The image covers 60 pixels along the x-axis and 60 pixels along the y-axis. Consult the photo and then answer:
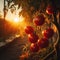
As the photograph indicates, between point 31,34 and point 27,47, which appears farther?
point 27,47

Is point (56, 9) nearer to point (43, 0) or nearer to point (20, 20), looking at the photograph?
point (43, 0)

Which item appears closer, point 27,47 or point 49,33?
point 49,33

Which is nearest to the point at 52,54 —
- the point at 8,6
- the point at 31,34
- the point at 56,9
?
the point at 31,34

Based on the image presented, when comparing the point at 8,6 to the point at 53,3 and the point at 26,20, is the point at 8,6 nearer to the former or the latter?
the point at 26,20

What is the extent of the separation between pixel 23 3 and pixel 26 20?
27cm

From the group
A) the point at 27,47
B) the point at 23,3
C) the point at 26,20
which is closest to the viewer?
the point at 23,3

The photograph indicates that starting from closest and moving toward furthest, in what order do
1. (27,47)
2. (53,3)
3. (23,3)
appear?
1. (53,3)
2. (23,3)
3. (27,47)

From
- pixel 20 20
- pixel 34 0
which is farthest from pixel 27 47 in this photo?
pixel 34 0

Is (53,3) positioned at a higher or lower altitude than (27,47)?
higher

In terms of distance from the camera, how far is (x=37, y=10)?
2730 millimetres

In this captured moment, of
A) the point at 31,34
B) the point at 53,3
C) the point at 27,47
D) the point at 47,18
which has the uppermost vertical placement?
the point at 53,3

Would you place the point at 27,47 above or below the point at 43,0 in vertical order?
below

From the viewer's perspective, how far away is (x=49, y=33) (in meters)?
2.51

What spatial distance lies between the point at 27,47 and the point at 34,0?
A: 0.83 m
